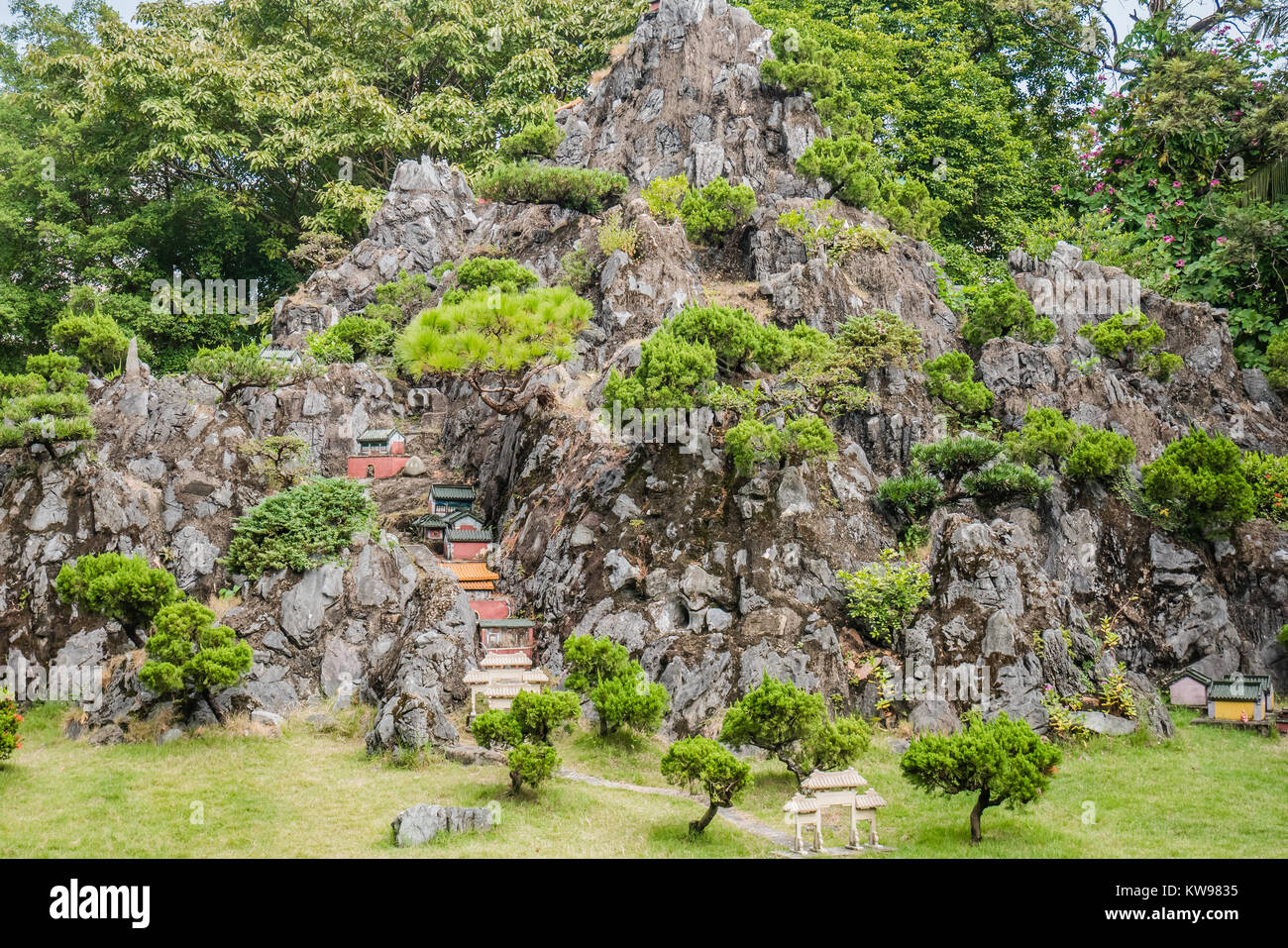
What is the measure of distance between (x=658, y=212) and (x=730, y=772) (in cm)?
2332

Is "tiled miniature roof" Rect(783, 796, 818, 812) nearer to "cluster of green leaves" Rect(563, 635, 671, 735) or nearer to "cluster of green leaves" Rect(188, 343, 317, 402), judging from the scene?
"cluster of green leaves" Rect(563, 635, 671, 735)

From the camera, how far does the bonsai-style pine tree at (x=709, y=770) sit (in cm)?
1612

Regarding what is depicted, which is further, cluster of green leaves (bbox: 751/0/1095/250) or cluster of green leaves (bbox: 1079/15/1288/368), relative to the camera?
cluster of green leaves (bbox: 751/0/1095/250)

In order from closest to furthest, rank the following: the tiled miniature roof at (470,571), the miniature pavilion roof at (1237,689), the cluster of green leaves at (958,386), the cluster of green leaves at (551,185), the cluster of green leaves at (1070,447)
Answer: the miniature pavilion roof at (1237,689)
the tiled miniature roof at (470,571)
the cluster of green leaves at (1070,447)
the cluster of green leaves at (958,386)
the cluster of green leaves at (551,185)

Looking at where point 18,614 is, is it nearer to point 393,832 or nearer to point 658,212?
point 393,832

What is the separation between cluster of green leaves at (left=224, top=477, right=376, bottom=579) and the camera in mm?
23844

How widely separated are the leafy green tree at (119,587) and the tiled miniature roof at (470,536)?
689 centimetres

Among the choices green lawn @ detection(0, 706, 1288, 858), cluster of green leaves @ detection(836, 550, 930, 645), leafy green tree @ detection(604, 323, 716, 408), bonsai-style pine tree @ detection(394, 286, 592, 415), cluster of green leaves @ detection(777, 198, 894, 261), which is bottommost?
green lawn @ detection(0, 706, 1288, 858)

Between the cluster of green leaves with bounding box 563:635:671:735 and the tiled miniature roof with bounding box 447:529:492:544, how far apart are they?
5.58 meters

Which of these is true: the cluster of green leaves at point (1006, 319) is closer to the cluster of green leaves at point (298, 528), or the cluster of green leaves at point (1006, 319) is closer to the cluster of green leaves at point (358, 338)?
the cluster of green leaves at point (358, 338)

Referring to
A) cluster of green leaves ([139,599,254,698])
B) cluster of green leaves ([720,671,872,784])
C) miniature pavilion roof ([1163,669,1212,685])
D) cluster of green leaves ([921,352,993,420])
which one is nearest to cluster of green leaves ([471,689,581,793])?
cluster of green leaves ([720,671,872,784])

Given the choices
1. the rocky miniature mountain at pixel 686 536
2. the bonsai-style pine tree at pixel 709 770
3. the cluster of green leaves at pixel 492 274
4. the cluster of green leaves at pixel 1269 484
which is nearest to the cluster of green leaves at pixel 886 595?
the rocky miniature mountain at pixel 686 536

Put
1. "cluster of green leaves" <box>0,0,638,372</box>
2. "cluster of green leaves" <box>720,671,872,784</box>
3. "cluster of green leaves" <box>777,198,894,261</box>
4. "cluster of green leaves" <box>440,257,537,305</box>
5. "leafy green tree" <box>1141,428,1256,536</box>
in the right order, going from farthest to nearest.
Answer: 1. "cluster of green leaves" <box>0,0,638,372</box>
2. "cluster of green leaves" <box>777,198,894,261</box>
3. "cluster of green leaves" <box>440,257,537,305</box>
4. "leafy green tree" <box>1141,428,1256,536</box>
5. "cluster of green leaves" <box>720,671,872,784</box>

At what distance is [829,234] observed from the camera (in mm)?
33781
